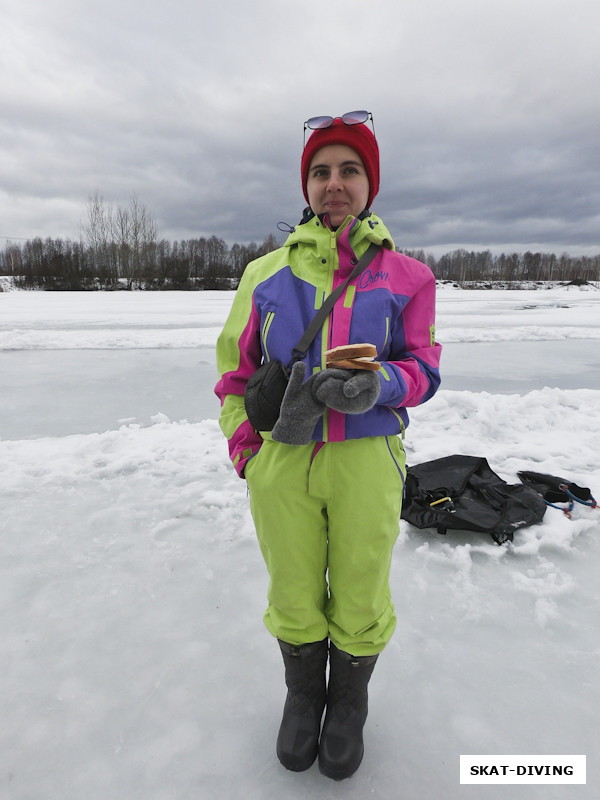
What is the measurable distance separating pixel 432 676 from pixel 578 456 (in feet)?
8.43

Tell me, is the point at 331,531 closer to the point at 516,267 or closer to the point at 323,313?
the point at 323,313

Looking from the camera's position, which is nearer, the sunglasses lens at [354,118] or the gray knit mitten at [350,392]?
the gray knit mitten at [350,392]

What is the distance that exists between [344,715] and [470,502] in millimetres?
1602

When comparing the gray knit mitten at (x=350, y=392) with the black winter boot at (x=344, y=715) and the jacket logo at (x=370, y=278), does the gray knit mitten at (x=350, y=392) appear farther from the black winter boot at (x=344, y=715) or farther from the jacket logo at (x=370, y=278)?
the black winter boot at (x=344, y=715)

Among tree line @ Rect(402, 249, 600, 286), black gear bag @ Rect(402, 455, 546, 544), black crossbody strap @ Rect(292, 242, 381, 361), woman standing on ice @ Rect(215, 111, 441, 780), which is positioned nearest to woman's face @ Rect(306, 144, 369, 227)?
woman standing on ice @ Rect(215, 111, 441, 780)

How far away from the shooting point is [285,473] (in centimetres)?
126

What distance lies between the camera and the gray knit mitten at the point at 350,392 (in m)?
1.07

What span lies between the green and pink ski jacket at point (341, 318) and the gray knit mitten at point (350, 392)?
8cm

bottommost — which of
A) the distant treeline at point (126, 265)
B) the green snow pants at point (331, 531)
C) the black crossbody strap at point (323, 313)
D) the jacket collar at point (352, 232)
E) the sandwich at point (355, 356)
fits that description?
→ the green snow pants at point (331, 531)

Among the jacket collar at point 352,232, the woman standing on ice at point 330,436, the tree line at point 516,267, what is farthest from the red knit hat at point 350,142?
the tree line at point 516,267

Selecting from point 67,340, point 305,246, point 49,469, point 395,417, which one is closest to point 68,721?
point 395,417

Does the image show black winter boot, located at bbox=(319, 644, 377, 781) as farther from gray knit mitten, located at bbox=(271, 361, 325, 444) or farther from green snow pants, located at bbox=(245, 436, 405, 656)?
gray knit mitten, located at bbox=(271, 361, 325, 444)

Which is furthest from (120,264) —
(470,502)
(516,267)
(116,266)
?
(516,267)

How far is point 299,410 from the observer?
114cm
